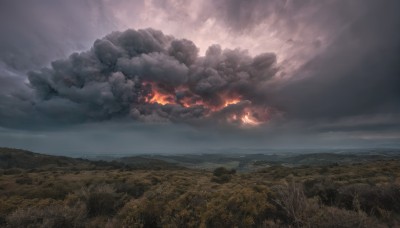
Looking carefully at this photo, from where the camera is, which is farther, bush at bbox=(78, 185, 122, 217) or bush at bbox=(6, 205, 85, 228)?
bush at bbox=(78, 185, 122, 217)

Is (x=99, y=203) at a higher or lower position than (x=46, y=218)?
lower

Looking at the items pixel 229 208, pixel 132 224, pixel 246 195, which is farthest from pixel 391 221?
pixel 132 224

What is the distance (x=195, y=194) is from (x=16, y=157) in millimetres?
118384

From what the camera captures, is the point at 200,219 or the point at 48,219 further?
the point at 200,219

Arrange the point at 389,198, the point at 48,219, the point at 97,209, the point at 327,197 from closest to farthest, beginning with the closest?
the point at 48,219
the point at 389,198
the point at 97,209
the point at 327,197

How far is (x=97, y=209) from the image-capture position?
49.5 feet

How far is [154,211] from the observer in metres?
12.0

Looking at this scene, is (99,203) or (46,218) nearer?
(46,218)

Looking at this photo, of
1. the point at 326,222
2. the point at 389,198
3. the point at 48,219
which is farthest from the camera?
the point at 389,198

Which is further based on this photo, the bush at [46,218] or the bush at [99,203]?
the bush at [99,203]

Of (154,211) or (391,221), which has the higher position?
(154,211)

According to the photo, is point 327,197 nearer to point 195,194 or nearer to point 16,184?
point 195,194

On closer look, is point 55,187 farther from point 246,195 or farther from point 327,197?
point 327,197

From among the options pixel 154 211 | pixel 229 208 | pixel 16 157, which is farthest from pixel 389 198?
pixel 16 157
